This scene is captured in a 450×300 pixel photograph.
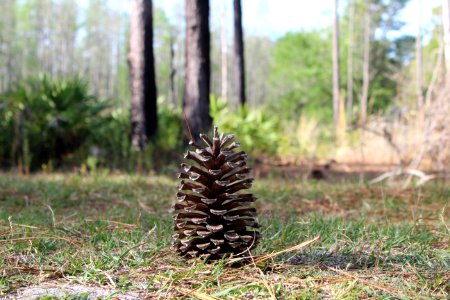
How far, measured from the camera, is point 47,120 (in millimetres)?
8336

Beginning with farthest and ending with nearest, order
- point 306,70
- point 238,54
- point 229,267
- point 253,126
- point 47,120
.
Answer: point 306,70
point 238,54
point 253,126
point 47,120
point 229,267

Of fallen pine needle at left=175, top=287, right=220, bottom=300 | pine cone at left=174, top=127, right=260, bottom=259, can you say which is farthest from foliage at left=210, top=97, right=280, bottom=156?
fallen pine needle at left=175, top=287, right=220, bottom=300

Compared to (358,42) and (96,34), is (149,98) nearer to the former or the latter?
(358,42)

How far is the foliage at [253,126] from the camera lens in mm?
11297

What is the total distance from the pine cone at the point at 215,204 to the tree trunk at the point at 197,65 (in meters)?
5.99

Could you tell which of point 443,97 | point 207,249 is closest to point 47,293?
point 207,249

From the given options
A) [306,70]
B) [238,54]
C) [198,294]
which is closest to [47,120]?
[198,294]

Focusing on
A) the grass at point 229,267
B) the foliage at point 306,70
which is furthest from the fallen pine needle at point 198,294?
the foliage at point 306,70

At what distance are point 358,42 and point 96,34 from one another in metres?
42.4

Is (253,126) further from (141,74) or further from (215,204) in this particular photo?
(215,204)

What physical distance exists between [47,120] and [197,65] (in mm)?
2664

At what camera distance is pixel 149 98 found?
29.9ft

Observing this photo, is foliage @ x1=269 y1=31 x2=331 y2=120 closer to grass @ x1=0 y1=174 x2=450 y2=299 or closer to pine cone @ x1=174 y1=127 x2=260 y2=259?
grass @ x1=0 y1=174 x2=450 y2=299

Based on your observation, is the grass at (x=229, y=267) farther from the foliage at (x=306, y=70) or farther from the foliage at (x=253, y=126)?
the foliage at (x=306, y=70)
